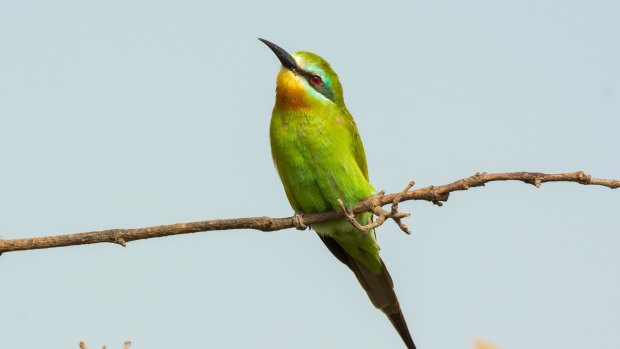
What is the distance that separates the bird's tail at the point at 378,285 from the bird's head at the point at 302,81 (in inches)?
33.4

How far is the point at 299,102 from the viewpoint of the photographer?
489 centimetres

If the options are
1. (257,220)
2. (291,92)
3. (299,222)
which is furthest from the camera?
(291,92)

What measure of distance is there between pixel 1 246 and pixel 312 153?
212 centimetres

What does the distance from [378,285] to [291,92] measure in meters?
1.31

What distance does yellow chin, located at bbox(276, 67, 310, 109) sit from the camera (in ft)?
16.1

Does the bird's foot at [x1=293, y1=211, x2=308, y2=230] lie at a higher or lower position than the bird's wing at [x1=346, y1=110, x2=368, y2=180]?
lower

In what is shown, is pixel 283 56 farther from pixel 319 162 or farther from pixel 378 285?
pixel 378 285

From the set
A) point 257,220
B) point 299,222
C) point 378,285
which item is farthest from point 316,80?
point 257,220

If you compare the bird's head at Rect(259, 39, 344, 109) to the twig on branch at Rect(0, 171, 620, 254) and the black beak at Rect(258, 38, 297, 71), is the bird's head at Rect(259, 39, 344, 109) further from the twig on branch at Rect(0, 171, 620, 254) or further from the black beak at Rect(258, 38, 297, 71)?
the twig on branch at Rect(0, 171, 620, 254)

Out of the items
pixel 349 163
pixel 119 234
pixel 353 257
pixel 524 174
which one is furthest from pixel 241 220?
pixel 353 257

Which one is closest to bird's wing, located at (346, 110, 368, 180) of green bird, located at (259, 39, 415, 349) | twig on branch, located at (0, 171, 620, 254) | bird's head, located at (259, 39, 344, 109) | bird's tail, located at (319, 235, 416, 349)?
green bird, located at (259, 39, 415, 349)

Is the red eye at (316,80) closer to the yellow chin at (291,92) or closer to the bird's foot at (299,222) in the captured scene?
the yellow chin at (291,92)

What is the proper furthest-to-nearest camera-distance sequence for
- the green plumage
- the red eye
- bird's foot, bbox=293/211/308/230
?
1. the red eye
2. the green plumage
3. bird's foot, bbox=293/211/308/230

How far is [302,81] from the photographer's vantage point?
16.3 feet
